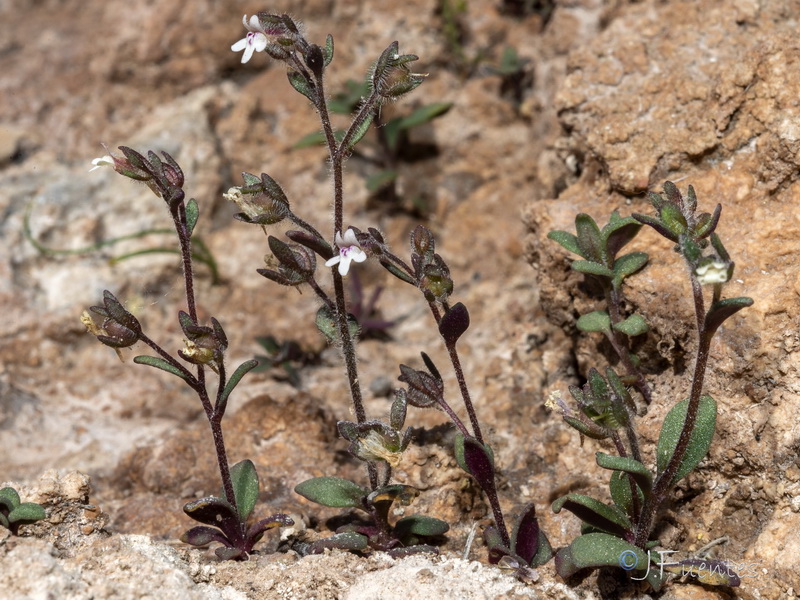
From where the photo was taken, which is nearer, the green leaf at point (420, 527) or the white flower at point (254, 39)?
the white flower at point (254, 39)

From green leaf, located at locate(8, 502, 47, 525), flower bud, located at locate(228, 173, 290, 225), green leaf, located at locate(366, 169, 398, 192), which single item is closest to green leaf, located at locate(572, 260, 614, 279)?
flower bud, located at locate(228, 173, 290, 225)

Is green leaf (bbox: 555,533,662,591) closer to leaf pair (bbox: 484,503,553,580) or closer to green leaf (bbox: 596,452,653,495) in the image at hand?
leaf pair (bbox: 484,503,553,580)

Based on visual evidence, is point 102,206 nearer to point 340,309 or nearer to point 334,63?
point 334,63

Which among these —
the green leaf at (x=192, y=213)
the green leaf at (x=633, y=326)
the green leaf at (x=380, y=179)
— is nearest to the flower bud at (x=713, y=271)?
the green leaf at (x=633, y=326)

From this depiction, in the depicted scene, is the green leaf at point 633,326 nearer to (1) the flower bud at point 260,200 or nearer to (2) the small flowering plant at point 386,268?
(2) the small flowering plant at point 386,268

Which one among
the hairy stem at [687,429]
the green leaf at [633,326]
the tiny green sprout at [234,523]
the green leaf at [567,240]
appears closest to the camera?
the hairy stem at [687,429]

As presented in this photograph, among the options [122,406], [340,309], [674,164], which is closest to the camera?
[340,309]

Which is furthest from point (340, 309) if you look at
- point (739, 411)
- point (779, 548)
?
point (779, 548)
